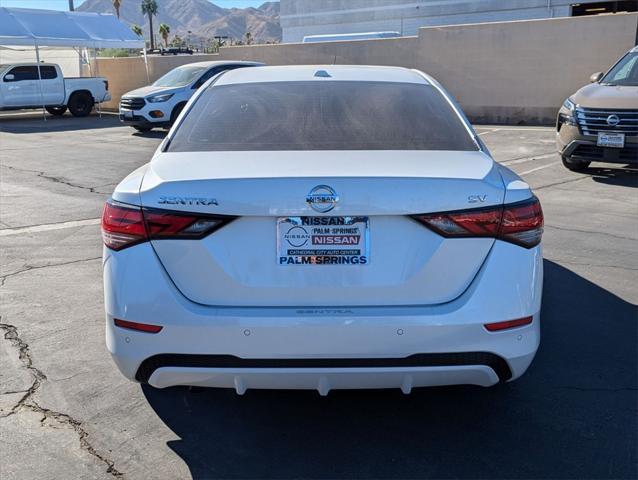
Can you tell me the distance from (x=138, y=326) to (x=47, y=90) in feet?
73.3

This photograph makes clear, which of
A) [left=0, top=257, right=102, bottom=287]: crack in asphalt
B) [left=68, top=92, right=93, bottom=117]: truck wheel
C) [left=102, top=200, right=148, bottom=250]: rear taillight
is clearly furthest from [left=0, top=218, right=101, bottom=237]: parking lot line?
[left=68, top=92, right=93, bottom=117]: truck wheel

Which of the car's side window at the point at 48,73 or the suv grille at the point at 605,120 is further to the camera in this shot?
the car's side window at the point at 48,73

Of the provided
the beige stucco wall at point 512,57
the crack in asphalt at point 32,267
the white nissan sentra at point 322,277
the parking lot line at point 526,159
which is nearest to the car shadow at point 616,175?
the parking lot line at point 526,159

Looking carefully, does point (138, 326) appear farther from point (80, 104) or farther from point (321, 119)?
point (80, 104)

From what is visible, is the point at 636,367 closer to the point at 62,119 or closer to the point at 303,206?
the point at 303,206

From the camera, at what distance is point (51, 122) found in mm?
22422

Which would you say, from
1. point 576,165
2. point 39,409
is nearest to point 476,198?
point 39,409

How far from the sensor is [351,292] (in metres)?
2.76

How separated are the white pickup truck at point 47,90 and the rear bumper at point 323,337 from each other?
2152 cm

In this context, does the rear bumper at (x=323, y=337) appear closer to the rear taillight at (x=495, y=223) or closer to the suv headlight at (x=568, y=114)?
the rear taillight at (x=495, y=223)

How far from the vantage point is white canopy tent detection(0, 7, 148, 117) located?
22109 millimetres

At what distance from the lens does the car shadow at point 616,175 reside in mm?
9656

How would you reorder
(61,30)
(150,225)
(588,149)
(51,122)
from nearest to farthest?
1. (150,225)
2. (588,149)
3. (51,122)
4. (61,30)

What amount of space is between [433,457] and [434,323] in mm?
742
